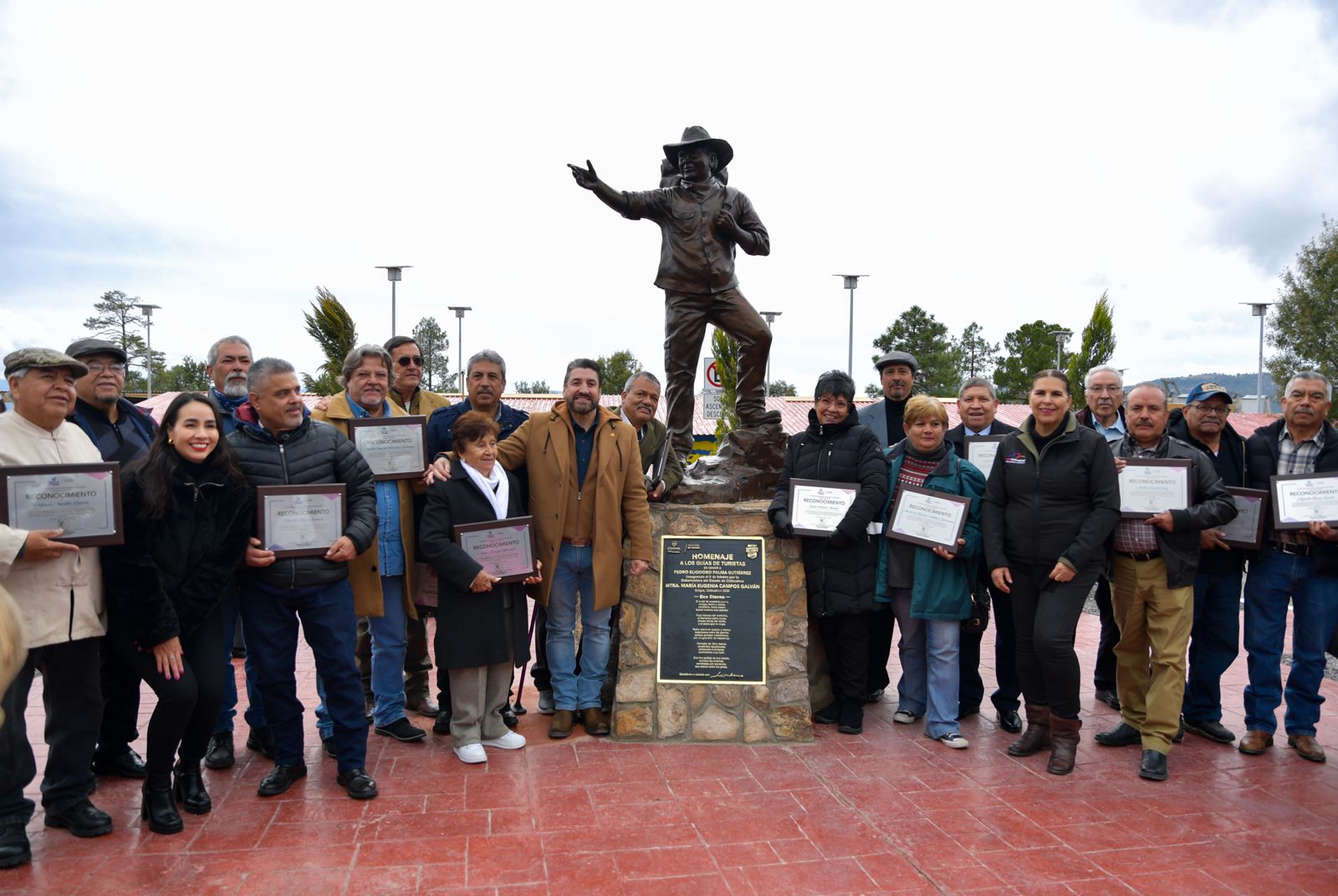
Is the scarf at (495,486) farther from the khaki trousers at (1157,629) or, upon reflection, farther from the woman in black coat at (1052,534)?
the khaki trousers at (1157,629)

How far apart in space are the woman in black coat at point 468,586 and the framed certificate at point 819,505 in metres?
1.54

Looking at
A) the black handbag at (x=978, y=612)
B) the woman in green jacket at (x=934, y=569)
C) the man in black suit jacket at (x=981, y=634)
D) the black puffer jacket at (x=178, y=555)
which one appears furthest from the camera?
the man in black suit jacket at (x=981, y=634)

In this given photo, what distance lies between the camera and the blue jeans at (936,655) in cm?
508

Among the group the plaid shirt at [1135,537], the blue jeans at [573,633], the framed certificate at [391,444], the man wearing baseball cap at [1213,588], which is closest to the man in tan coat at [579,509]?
the blue jeans at [573,633]

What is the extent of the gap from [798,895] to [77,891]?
2.74 meters

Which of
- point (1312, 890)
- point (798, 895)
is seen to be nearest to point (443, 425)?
point (798, 895)

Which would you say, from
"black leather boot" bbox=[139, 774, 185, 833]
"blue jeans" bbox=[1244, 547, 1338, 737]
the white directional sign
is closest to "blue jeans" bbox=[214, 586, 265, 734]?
"black leather boot" bbox=[139, 774, 185, 833]

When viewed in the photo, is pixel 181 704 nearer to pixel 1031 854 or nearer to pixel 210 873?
pixel 210 873

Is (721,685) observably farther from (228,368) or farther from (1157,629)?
(228,368)

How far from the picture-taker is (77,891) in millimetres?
3336

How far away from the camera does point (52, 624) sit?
11.9 feet

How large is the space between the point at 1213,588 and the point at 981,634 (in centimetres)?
134

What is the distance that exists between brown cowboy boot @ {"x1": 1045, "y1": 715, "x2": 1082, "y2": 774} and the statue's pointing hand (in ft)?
14.2

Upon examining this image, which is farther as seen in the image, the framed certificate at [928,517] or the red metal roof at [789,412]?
the red metal roof at [789,412]
